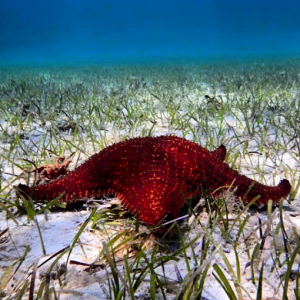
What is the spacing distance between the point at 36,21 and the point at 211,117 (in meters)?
176

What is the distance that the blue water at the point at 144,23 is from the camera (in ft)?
413

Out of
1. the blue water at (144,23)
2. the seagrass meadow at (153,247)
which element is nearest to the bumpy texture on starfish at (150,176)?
the seagrass meadow at (153,247)

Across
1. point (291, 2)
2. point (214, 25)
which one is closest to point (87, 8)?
point (214, 25)

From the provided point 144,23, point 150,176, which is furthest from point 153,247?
point 144,23

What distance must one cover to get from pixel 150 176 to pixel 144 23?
578 ft

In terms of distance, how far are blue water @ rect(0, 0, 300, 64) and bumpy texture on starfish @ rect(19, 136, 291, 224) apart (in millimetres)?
126093

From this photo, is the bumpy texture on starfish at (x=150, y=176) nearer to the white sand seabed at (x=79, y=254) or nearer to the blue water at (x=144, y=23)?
the white sand seabed at (x=79, y=254)

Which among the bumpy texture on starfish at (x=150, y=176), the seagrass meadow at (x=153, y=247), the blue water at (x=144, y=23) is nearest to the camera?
the seagrass meadow at (x=153, y=247)

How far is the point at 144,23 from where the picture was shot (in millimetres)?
162875

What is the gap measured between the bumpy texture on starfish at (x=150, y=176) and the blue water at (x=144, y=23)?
4964 inches

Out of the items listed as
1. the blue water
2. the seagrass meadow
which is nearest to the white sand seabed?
the seagrass meadow

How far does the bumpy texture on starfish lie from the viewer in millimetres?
A: 2062

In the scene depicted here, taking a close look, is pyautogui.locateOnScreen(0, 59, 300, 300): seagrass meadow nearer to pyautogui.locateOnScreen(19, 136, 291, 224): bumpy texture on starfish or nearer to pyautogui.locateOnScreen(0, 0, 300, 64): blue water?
pyautogui.locateOnScreen(19, 136, 291, 224): bumpy texture on starfish

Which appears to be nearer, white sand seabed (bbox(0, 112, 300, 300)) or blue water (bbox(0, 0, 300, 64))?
white sand seabed (bbox(0, 112, 300, 300))
